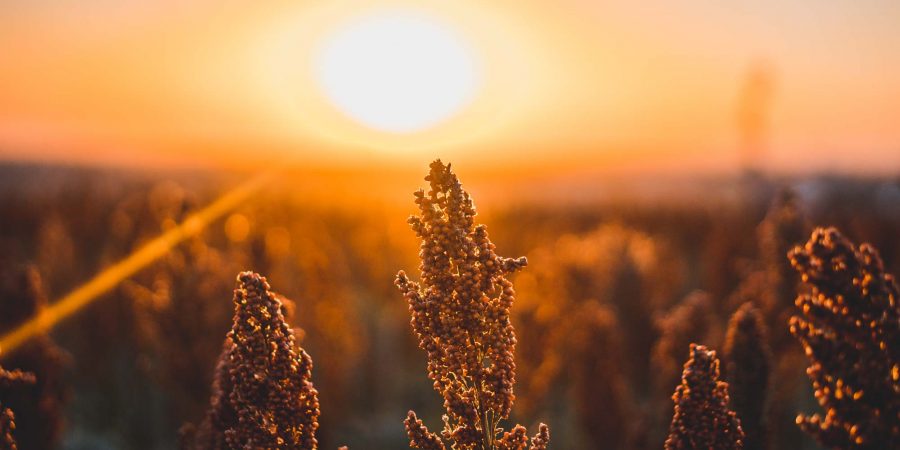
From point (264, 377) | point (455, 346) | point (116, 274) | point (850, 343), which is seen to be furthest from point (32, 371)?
point (116, 274)

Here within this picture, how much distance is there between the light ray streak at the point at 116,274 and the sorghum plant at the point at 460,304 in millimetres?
4417

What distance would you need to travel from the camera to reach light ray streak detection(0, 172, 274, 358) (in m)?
6.36

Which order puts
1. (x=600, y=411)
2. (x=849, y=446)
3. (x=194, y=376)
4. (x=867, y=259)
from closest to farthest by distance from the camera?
(x=849, y=446), (x=867, y=259), (x=194, y=376), (x=600, y=411)

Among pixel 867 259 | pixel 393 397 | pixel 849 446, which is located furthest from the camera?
pixel 393 397

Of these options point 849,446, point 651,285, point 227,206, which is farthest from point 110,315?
point 849,446

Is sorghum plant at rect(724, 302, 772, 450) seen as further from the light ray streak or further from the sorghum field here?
the light ray streak

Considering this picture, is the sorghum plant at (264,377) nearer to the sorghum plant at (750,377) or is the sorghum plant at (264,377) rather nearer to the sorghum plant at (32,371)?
the sorghum plant at (750,377)

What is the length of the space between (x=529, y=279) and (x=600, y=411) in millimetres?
4634

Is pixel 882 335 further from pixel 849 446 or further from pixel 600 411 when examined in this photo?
pixel 600 411

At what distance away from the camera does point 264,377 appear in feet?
10.5

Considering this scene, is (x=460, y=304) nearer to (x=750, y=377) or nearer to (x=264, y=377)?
(x=264, y=377)

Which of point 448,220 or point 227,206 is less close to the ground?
point 227,206

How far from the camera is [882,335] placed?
2.86m

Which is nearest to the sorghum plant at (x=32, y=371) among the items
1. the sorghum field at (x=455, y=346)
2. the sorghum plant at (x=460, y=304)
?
the sorghum field at (x=455, y=346)
